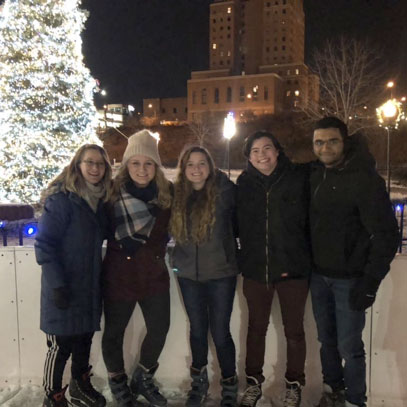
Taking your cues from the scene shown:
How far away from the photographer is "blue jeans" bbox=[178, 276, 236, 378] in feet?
10.2

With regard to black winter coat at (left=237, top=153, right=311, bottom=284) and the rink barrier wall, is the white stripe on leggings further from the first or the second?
black winter coat at (left=237, top=153, right=311, bottom=284)

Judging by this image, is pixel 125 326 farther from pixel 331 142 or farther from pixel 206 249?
pixel 331 142

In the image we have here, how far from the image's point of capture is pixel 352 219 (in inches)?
110

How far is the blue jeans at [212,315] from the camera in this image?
3115 mm

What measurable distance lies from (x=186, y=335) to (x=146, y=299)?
0.68m

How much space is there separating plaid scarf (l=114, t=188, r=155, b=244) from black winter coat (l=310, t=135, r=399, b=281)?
3.83ft

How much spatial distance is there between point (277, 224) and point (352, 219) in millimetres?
495

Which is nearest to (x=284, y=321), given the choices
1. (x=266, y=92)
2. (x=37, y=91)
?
(x=37, y=91)

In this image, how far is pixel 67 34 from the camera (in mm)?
11836

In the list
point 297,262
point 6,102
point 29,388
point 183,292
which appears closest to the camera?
point 297,262

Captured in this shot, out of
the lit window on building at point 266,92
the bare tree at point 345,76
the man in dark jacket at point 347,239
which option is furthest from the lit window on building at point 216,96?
the man in dark jacket at point 347,239

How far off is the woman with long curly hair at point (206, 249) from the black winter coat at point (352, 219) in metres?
0.63

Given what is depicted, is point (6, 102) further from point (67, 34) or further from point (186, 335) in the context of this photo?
point (186, 335)

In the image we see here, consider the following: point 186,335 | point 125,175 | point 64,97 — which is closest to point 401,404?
point 186,335
